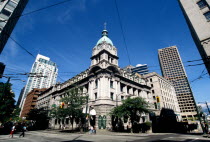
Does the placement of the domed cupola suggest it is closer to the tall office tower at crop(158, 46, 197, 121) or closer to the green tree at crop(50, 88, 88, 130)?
the green tree at crop(50, 88, 88, 130)

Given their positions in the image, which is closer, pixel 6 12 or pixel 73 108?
pixel 73 108

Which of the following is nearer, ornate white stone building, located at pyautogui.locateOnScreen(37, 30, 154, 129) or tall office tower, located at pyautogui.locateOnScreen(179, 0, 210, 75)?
tall office tower, located at pyautogui.locateOnScreen(179, 0, 210, 75)

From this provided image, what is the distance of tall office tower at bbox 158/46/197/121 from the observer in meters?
103

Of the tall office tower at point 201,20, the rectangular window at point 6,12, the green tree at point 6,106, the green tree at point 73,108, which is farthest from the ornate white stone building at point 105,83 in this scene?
the rectangular window at point 6,12

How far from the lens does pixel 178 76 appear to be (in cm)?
12081

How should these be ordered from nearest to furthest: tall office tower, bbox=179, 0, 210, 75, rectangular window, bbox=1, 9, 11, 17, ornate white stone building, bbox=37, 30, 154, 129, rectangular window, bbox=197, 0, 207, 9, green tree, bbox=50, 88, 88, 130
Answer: tall office tower, bbox=179, 0, 210, 75
rectangular window, bbox=197, 0, 207, 9
green tree, bbox=50, 88, 88, 130
ornate white stone building, bbox=37, 30, 154, 129
rectangular window, bbox=1, 9, 11, 17

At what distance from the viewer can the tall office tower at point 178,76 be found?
103 metres

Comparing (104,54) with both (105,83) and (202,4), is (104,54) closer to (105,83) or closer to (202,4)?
(105,83)

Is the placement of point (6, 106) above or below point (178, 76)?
below

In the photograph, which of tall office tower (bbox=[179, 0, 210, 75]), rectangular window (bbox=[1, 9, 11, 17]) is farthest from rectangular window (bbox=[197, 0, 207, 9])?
rectangular window (bbox=[1, 9, 11, 17])

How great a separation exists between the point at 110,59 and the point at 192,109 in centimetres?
10146

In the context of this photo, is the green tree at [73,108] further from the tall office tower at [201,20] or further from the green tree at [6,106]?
the tall office tower at [201,20]

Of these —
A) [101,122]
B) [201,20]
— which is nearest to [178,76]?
[201,20]

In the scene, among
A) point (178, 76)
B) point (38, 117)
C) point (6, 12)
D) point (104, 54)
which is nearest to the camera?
point (6, 12)
